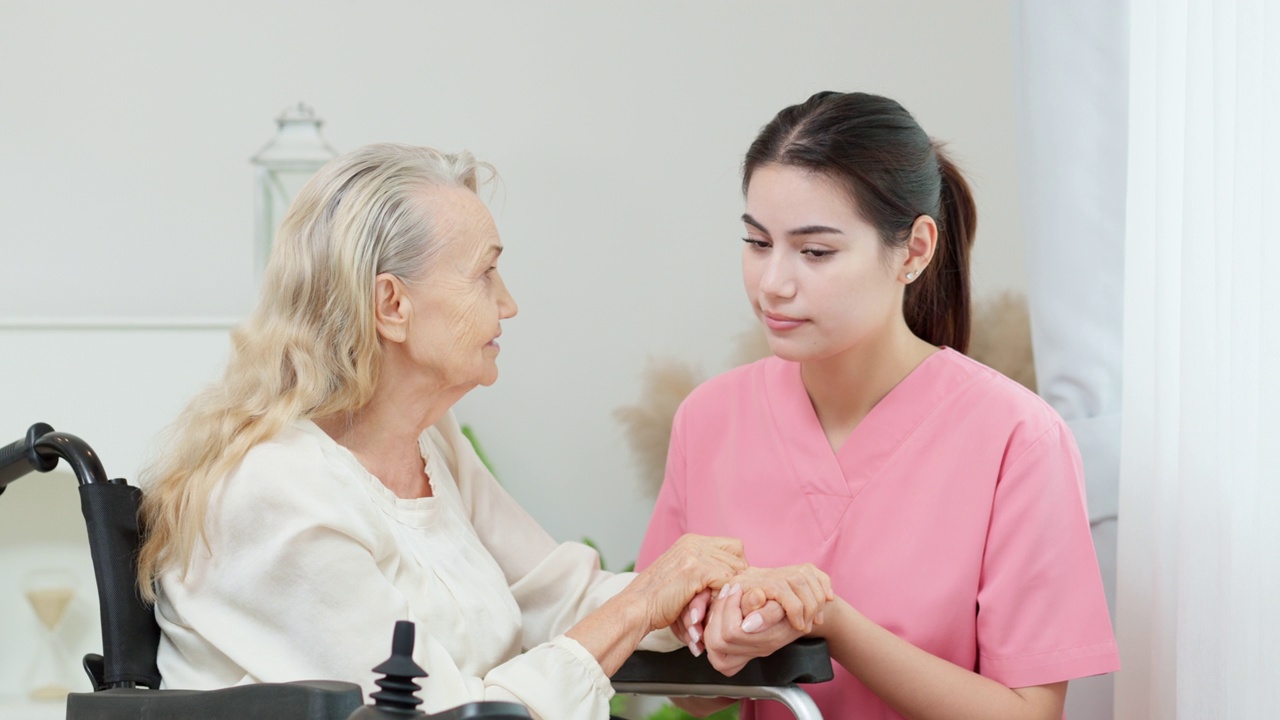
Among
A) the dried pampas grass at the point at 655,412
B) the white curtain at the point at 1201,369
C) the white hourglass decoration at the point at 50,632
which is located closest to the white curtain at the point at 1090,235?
the white curtain at the point at 1201,369

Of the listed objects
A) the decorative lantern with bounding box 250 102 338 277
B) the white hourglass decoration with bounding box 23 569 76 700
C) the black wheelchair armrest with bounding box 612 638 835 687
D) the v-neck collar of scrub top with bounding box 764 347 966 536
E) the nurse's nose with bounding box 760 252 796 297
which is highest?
the decorative lantern with bounding box 250 102 338 277

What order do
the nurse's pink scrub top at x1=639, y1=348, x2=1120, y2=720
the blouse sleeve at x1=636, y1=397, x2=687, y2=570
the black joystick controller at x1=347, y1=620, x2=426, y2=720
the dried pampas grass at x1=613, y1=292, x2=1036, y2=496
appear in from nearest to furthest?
A: the black joystick controller at x1=347, y1=620, x2=426, y2=720 → the nurse's pink scrub top at x1=639, y1=348, x2=1120, y2=720 → the blouse sleeve at x1=636, y1=397, x2=687, y2=570 → the dried pampas grass at x1=613, y1=292, x2=1036, y2=496

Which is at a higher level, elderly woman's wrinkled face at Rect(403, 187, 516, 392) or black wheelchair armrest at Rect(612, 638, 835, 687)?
elderly woman's wrinkled face at Rect(403, 187, 516, 392)

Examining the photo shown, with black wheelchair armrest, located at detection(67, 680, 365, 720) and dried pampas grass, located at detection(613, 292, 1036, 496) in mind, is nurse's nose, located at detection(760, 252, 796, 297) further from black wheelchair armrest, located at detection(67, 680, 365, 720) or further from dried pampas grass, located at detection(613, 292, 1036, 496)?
dried pampas grass, located at detection(613, 292, 1036, 496)

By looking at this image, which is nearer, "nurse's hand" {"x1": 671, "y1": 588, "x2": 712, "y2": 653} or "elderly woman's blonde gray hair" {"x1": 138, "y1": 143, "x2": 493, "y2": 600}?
"elderly woman's blonde gray hair" {"x1": 138, "y1": 143, "x2": 493, "y2": 600}

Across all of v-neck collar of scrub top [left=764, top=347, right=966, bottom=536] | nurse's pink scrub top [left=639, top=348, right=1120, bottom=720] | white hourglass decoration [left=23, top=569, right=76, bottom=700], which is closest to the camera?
nurse's pink scrub top [left=639, top=348, right=1120, bottom=720]

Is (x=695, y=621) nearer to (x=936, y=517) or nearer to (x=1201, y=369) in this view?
(x=936, y=517)

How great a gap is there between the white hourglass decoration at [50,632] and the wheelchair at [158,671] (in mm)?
936

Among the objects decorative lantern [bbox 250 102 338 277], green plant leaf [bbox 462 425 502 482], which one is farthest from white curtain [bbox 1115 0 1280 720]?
decorative lantern [bbox 250 102 338 277]

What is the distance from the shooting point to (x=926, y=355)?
1.59 meters

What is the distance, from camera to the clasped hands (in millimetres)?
1272

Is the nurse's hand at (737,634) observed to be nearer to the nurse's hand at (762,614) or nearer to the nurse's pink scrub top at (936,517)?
the nurse's hand at (762,614)

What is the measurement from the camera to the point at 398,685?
863 millimetres

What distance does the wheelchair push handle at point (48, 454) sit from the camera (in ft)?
3.99
